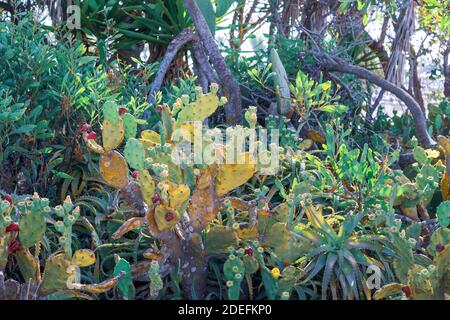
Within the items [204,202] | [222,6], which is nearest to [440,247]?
[204,202]

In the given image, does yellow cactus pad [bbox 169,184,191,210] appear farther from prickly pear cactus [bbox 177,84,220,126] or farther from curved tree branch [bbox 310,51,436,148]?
curved tree branch [bbox 310,51,436,148]

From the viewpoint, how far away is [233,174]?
2428 millimetres

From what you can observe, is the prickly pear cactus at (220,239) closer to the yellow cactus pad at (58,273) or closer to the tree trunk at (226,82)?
the yellow cactus pad at (58,273)

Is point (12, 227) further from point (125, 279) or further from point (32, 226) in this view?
point (125, 279)

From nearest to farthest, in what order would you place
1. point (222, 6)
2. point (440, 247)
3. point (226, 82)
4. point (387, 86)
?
point (440, 247), point (226, 82), point (387, 86), point (222, 6)

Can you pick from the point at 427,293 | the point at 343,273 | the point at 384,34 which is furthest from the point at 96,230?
the point at 384,34

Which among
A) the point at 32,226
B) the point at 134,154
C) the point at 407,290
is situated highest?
the point at 134,154

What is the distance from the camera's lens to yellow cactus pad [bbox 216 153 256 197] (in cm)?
242

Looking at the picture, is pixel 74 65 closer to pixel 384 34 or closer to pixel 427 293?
pixel 427 293

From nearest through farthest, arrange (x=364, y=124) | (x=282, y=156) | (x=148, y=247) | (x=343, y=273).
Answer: (x=343, y=273), (x=148, y=247), (x=282, y=156), (x=364, y=124)

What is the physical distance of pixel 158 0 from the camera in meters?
4.83

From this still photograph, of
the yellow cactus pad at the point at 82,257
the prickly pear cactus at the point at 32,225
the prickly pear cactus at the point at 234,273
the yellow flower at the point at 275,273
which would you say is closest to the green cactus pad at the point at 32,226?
the prickly pear cactus at the point at 32,225

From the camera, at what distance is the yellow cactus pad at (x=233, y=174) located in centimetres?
242

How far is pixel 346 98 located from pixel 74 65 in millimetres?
1868
